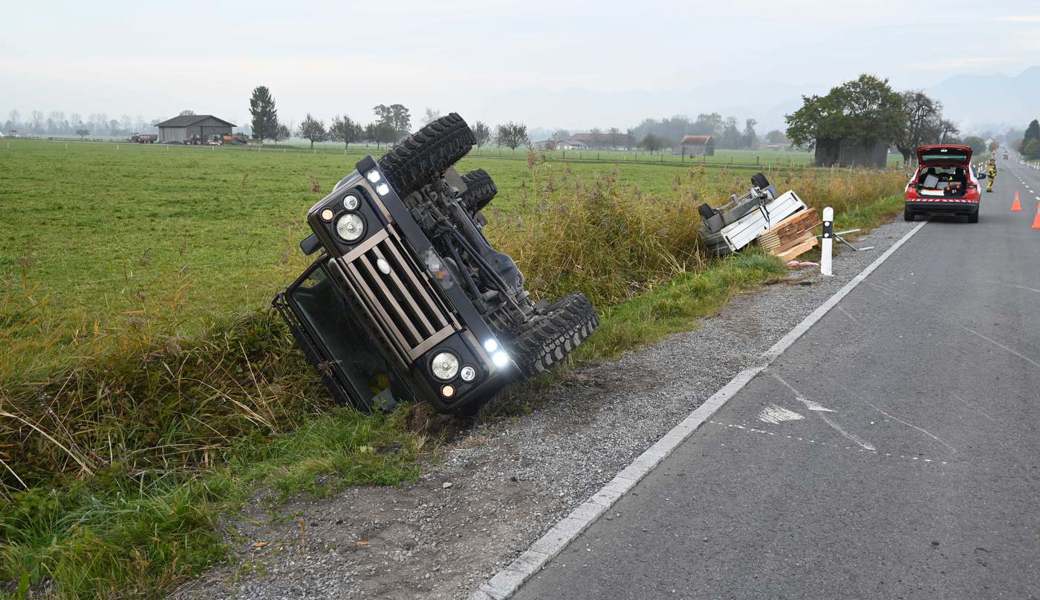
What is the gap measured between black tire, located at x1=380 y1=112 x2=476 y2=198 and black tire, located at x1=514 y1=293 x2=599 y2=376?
1.34 meters

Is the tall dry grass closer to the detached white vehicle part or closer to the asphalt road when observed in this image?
the detached white vehicle part

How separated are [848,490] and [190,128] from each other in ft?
423

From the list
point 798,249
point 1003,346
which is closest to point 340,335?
point 1003,346

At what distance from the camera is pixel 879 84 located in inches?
2672

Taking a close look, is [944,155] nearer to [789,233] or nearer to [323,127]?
[789,233]

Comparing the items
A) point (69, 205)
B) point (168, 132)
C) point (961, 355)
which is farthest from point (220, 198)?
point (168, 132)

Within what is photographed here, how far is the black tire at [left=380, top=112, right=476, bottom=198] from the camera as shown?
6094 mm

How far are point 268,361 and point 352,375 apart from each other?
35.0 inches

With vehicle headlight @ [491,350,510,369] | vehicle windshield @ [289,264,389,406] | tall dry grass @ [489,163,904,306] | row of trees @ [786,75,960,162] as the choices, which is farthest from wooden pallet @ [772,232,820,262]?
row of trees @ [786,75,960,162]

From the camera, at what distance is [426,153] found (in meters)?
6.18

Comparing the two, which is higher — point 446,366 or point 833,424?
point 446,366

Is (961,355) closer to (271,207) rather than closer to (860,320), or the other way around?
(860,320)

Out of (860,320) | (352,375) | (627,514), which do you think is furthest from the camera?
(860,320)

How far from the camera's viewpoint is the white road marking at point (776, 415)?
5.99 m
